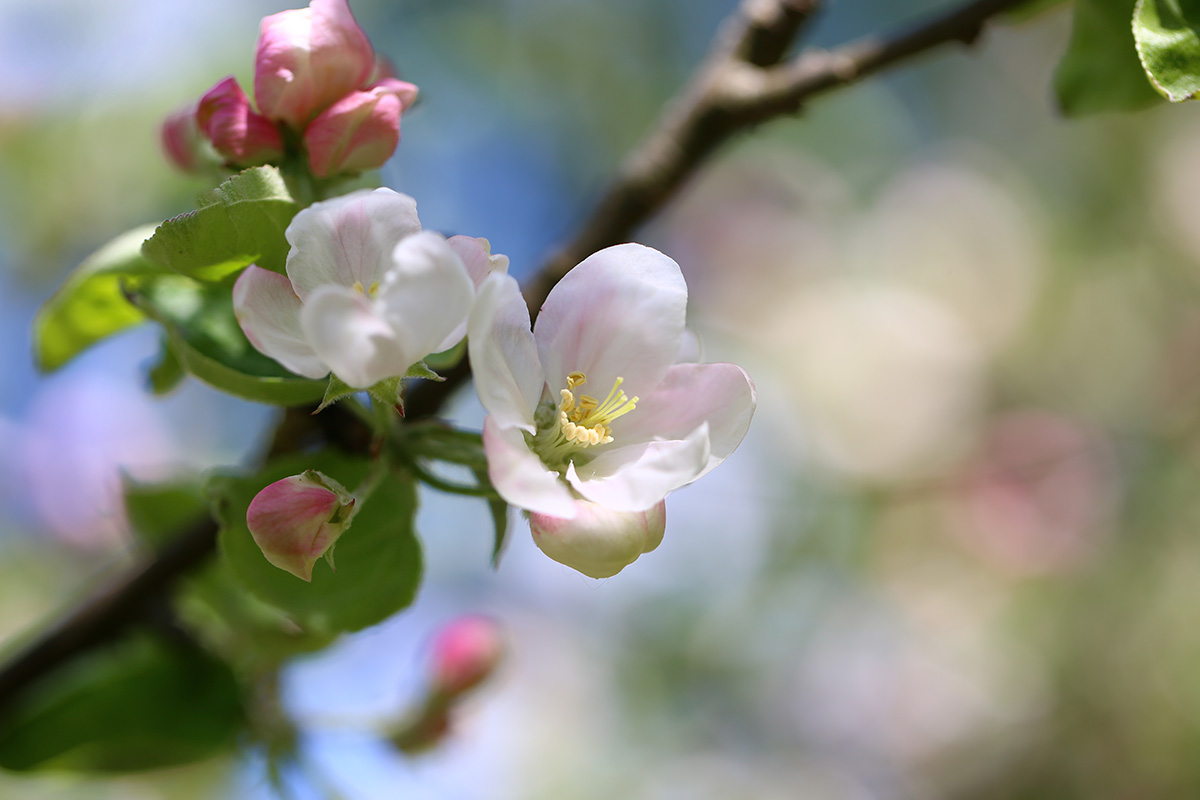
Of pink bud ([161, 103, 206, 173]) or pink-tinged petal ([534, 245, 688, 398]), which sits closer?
pink-tinged petal ([534, 245, 688, 398])

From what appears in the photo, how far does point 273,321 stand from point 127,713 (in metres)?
0.40

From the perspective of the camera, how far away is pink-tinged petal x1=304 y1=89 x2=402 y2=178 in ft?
1.29

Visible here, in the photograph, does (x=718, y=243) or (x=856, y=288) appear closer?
(x=856, y=288)

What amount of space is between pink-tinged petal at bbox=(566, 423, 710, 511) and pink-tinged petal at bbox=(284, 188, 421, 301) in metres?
0.11

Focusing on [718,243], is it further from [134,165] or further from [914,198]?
[134,165]

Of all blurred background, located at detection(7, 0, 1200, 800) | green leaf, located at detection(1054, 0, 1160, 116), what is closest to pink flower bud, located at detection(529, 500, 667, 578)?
green leaf, located at detection(1054, 0, 1160, 116)

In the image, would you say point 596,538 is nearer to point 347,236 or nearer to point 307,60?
point 347,236

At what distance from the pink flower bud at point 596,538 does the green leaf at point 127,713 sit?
1.35 ft

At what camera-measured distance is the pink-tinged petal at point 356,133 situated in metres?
0.39

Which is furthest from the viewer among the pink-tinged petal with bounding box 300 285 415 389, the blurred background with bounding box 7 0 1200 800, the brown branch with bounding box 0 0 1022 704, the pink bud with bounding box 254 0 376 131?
the blurred background with bounding box 7 0 1200 800

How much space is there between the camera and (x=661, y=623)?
1840mm

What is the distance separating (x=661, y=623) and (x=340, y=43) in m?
1.57

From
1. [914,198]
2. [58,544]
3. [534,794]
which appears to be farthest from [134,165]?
[914,198]

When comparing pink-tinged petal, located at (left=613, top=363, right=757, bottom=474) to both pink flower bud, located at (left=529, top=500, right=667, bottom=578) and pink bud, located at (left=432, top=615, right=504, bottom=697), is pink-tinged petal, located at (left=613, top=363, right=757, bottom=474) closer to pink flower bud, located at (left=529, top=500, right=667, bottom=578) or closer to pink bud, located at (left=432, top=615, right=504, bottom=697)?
pink flower bud, located at (left=529, top=500, right=667, bottom=578)
